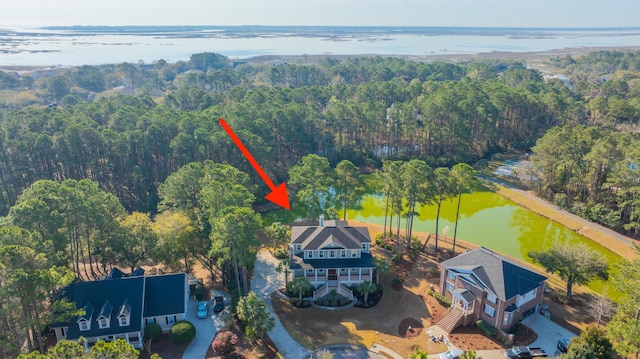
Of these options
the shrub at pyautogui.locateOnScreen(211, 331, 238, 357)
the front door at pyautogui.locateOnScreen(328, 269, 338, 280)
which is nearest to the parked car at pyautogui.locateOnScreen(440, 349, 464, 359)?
the front door at pyautogui.locateOnScreen(328, 269, 338, 280)

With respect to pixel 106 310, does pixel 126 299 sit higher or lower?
higher

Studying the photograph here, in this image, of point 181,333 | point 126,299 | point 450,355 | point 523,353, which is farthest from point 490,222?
point 126,299

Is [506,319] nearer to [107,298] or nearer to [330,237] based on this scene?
[330,237]

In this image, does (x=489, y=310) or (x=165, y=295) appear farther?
(x=165, y=295)

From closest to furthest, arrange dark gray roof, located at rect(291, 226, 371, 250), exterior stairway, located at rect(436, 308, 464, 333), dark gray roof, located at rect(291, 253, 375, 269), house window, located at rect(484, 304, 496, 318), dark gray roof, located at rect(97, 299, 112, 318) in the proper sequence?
dark gray roof, located at rect(97, 299, 112, 318)
house window, located at rect(484, 304, 496, 318)
exterior stairway, located at rect(436, 308, 464, 333)
dark gray roof, located at rect(291, 253, 375, 269)
dark gray roof, located at rect(291, 226, 371, 250)

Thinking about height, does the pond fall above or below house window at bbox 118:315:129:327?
below

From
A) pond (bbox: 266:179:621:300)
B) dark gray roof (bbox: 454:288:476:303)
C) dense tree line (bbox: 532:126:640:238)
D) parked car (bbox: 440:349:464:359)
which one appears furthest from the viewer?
dense tree line (bbox: 532:126:640:238)

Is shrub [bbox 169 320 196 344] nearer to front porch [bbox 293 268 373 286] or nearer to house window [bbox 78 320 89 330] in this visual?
house window [bbox 78 320 89 330]
